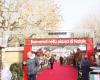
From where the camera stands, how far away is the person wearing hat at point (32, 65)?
46.5 feet

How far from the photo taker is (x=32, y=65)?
1419 centimetres

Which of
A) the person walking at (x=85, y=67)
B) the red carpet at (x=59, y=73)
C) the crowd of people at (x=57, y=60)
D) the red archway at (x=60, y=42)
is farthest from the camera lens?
the red carpet at (x=59, y=73)

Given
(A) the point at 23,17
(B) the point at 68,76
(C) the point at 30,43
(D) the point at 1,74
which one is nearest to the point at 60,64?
(B) the point at 68,76

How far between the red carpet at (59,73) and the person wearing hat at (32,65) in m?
0.62

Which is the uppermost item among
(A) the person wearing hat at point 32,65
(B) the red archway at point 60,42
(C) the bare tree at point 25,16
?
(C) the bare tree at point 25,16

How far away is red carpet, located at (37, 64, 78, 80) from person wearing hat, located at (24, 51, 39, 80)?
62cm

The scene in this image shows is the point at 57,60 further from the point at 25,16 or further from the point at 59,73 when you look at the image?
the point at 25,16

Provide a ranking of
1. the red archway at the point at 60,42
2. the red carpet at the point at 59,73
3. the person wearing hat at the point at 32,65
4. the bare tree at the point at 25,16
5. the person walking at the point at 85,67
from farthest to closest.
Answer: the bare tree at the point at 25,16 → the red carpet at the point at 59,73 → the red archway at the point at 60,42 → the person walking at the point at 85,67 → the person wearing hat at the point at 32,65

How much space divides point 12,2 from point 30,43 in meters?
8.99

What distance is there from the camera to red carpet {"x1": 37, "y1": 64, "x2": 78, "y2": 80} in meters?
15.3

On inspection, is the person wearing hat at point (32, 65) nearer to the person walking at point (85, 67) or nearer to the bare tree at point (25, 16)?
the person walking at point (85, 67)

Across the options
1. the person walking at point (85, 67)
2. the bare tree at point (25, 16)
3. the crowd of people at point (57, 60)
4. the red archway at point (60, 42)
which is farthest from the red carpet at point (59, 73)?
the bare tree at point (25, 16)

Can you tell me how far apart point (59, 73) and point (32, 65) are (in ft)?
5.80

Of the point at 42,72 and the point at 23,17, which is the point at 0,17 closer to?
the point at 23,17
